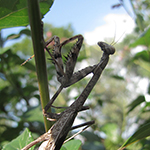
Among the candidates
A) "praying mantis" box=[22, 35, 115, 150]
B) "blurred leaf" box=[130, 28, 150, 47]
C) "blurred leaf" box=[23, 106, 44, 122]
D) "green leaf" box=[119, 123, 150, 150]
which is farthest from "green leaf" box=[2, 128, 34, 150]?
"blurred leaf" box=[130, 28, 150, 47]

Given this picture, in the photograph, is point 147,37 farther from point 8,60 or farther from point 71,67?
point 8,60

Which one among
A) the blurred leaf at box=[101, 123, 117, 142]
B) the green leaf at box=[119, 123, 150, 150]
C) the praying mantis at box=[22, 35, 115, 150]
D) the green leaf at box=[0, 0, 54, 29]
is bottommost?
the blurred leaf at box=[101, 123, 117, 142]

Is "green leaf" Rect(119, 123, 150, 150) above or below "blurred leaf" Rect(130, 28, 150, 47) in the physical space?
below

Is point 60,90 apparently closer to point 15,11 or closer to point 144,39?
point 15,11

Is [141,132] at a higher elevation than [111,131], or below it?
higher

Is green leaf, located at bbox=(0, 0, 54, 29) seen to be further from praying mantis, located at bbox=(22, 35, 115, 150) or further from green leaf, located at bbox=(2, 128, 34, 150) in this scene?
green leaf, located at bbox=(2, 128, 34, 150)

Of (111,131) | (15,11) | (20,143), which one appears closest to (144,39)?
(111,131)
